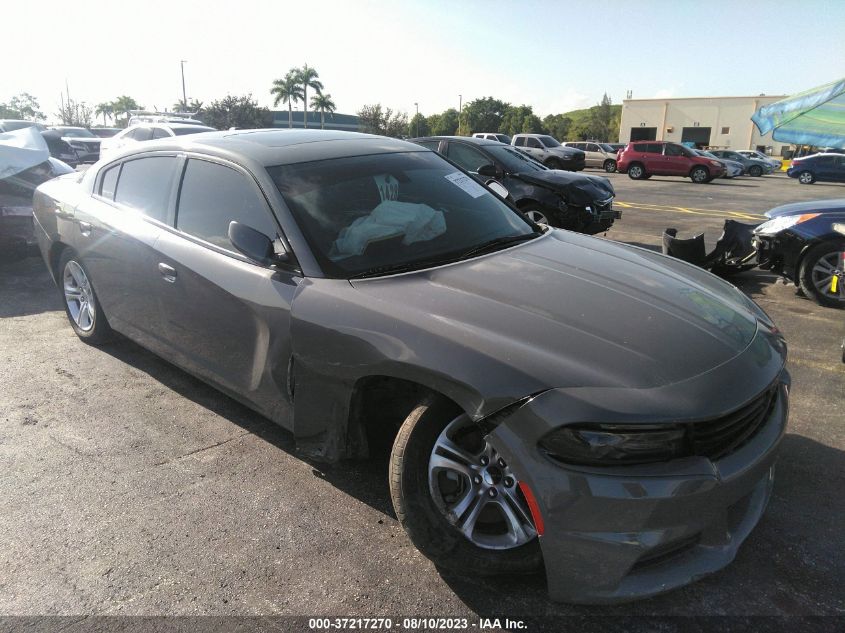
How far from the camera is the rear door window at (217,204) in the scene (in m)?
2.99

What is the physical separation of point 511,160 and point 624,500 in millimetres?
7891

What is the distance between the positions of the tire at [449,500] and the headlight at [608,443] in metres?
0.26

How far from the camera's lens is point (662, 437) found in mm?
1919

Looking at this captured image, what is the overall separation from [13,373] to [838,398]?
5.58 metres

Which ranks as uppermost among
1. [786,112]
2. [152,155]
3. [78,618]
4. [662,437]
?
[786,112]

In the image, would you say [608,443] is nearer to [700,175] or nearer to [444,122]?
[700,175]

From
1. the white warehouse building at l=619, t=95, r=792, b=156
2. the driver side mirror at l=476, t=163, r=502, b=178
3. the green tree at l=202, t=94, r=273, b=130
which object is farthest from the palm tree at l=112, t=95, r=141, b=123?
the driver side mirror at l=476, t=163, r=502, b=178

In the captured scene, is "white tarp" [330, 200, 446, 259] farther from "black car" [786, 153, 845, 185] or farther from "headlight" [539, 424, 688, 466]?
"black car" [786, 153, 845, 185]

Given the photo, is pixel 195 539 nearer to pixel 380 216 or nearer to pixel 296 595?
pixel 296 595

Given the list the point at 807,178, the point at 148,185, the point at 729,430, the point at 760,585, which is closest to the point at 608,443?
the point at 729,430

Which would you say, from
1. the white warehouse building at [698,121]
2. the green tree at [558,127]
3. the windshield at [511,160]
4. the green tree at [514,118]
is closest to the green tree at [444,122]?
the green tree at [514,118]

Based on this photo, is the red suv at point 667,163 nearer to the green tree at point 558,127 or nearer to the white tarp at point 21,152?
the white tarp at point 21,152

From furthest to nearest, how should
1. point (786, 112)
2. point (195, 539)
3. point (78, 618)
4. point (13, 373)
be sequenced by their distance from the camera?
point (786, 112), point (13, 373), point (195, 539), point (78, 618)

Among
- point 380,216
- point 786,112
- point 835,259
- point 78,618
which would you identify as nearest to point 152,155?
point 380,216
